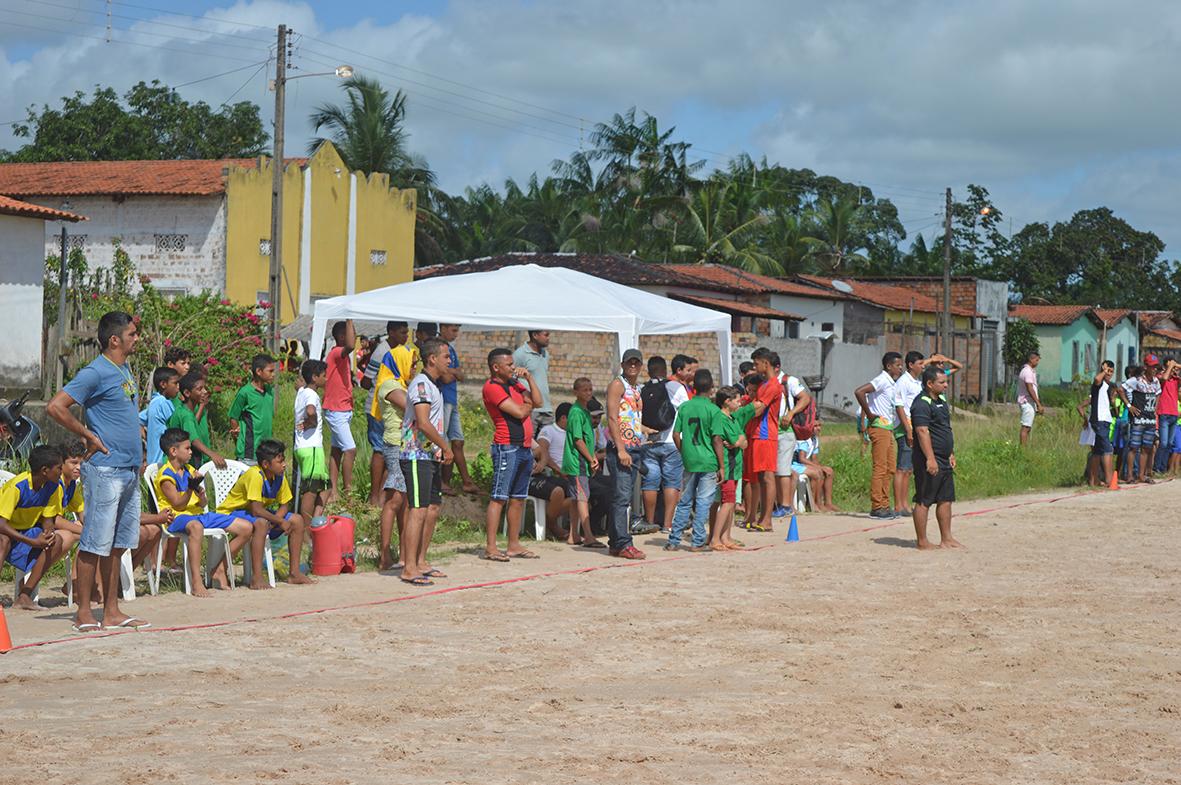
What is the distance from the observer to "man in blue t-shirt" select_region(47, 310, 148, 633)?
27.3 ft

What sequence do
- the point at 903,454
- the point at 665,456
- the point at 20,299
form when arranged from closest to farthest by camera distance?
the point at 665,456 → the point at 903,454 → the point at 20,299

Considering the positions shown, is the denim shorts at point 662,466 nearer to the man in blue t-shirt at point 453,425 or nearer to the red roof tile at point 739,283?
the man in blue t-shirt at point 453,425

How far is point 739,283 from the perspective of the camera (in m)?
39.8

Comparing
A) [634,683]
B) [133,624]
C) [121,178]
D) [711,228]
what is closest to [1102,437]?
[634,683]

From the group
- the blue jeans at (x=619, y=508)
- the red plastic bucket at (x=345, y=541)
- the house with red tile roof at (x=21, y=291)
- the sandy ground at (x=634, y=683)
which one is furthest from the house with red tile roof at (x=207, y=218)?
the sandy ground at (x=634, y=683)

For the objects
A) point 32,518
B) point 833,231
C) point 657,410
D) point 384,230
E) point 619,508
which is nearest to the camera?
point 32,518

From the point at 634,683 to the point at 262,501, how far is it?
3.82 m

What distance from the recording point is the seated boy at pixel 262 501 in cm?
1011

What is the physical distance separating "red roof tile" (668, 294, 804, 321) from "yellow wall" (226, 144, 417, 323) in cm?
979

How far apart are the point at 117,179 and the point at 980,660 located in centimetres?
3309

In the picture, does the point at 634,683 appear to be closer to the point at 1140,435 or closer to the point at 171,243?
the point at 1140,435

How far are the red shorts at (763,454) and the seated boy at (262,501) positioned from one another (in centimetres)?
542

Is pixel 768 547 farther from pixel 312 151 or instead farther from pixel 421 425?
pixel 312 151

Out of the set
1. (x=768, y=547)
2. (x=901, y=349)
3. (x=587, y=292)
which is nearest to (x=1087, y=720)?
(x=768, y=547)
